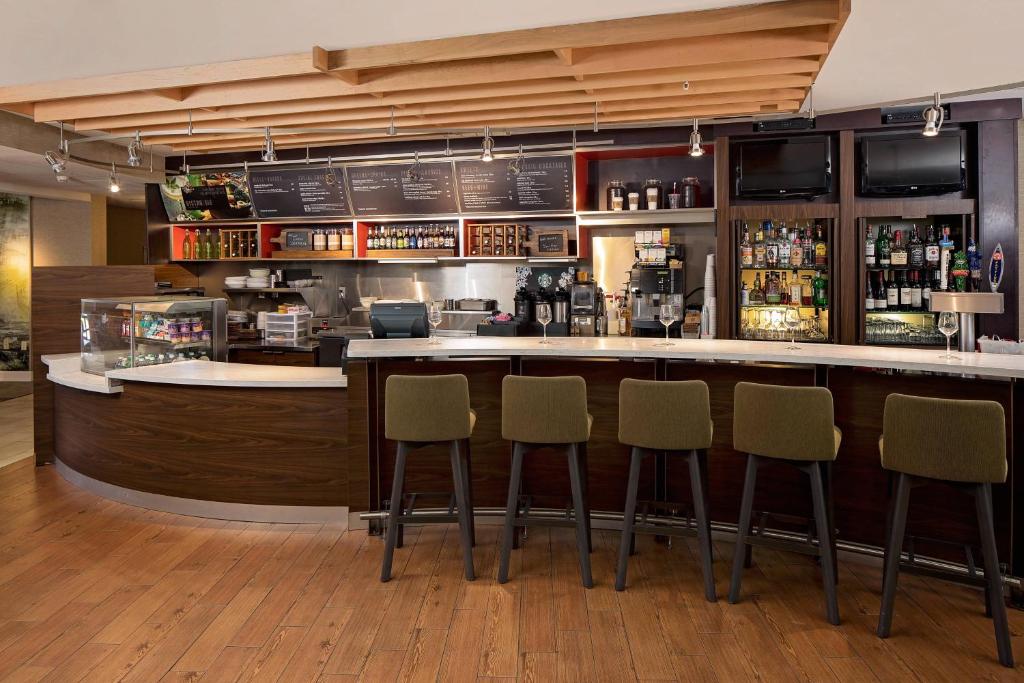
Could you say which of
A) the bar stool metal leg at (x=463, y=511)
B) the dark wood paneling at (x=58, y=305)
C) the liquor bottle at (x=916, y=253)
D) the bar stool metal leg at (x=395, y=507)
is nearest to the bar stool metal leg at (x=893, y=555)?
the bar stool metal leg at (x=463, y=511)

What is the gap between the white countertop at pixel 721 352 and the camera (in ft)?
10.3

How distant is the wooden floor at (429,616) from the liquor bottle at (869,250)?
3.00 metres

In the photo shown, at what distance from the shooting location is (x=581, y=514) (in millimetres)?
3406

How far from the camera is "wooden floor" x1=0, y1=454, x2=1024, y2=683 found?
2666 millimetres

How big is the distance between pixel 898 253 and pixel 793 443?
10.9 ft

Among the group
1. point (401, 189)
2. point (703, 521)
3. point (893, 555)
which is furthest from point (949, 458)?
point (401, 189)

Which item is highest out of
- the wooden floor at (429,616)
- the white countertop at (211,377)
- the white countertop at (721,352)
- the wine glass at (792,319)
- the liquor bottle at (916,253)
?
the liquor bottle at (916,253)

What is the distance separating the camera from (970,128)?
219 inches

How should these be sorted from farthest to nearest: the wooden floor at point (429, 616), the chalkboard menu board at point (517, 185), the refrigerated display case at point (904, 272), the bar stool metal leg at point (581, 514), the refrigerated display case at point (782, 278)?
1. the chalkboard menu board at point (517, 185)
2. the refrigerated display case at point (782, 278)
3. the refrigerated display case at point (904, 272)
4. the bar stool metal leg at point (581, 514)
5. the wooden floor at point (429, 616)

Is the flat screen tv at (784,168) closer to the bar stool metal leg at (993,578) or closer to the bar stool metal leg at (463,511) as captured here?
the bar stool metal leg at (993,578)

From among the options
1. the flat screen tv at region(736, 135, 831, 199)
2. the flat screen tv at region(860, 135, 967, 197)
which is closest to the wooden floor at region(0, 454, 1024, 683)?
the flat screen tv at region(736, 135, 831, 199)

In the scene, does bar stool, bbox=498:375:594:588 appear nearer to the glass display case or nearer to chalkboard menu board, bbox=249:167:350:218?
the glass display case

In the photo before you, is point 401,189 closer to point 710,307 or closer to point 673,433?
point 710,307

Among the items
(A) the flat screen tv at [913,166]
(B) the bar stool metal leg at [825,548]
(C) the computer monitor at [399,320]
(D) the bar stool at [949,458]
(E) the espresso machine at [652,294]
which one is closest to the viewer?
(D) the bar stool at [949,458]
